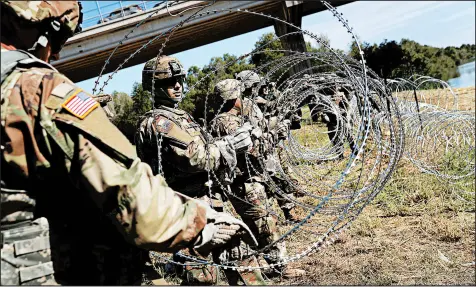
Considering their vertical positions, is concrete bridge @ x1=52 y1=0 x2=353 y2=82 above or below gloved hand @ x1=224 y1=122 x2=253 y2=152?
above

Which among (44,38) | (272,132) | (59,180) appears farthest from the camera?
(272,132)

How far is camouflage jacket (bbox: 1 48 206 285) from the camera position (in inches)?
78.0

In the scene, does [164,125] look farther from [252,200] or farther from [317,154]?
[317,154]

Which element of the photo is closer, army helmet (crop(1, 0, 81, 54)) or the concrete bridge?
army helmet (crop(1, 0, 81, 54))

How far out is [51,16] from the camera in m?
2.21

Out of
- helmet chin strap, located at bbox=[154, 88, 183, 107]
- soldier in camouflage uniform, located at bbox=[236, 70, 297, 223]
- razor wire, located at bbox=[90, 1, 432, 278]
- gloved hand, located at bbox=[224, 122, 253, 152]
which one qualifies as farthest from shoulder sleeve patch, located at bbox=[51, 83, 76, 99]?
soldier in camouflage uniform, located at bbox=[236, 70, 297, 223]

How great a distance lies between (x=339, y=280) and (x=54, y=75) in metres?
4.19

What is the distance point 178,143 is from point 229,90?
2502mm

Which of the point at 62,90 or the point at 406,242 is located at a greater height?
the point at 62,90

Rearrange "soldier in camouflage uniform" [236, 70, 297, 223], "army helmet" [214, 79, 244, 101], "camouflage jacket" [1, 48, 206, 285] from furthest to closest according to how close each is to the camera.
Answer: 1. "soldier in camouflage uniform" [236, 70, 297, 223]
2. "army helmet" [214, 79, 244, 101]
3. "camouflage jacket" [1, 48, 206, 285]

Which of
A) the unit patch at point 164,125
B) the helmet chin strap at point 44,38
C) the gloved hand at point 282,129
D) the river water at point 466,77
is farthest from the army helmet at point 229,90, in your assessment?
the river water at point 466,77

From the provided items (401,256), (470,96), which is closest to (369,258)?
(401,256)

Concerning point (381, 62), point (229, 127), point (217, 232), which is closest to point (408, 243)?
point (229, 127)

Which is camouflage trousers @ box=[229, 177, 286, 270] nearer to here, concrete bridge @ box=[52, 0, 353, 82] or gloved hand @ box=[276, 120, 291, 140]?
gloved hand @ box=[276, 120, 291, 140]
